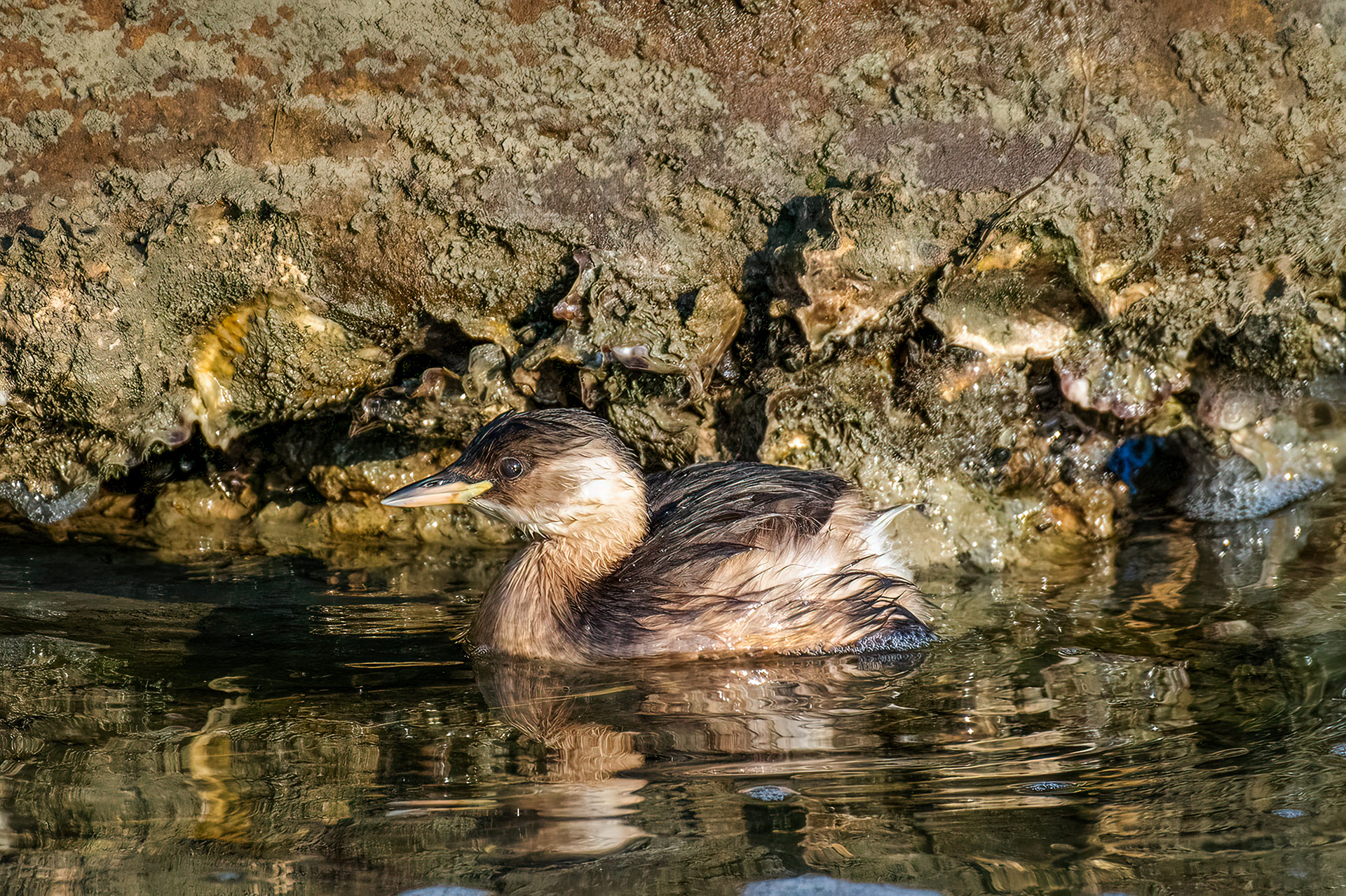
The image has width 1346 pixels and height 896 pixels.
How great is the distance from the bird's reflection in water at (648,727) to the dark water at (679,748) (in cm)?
1

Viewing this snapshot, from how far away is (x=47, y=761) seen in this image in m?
2.94

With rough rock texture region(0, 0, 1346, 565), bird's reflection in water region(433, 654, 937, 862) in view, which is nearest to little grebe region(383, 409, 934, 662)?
bird's reflection in water region(433, 654, 937, 862)

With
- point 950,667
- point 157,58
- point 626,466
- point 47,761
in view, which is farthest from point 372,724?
point 157,58

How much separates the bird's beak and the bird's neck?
0.34m

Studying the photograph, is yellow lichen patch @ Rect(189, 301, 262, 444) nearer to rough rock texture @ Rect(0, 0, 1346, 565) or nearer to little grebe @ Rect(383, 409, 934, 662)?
rough rock texture @ Rect(0, 0, 1346, 565)

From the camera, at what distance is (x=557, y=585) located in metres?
4.29

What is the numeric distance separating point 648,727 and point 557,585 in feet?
3.63

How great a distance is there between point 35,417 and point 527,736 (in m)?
3.17

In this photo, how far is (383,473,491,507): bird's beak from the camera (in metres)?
4.26

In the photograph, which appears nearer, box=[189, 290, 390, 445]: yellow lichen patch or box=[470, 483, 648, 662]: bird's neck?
box=[470, 483, 648, 662]: bird's neck

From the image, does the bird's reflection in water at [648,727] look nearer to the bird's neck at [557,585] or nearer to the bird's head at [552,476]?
the bird's neck at [557,585]

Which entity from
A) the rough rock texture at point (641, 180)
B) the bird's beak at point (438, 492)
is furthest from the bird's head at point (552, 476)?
the rough rock texture at point (641, 180)

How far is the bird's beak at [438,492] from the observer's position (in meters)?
4.26

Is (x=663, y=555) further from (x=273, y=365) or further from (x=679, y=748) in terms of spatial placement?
(x=273, y=365)
